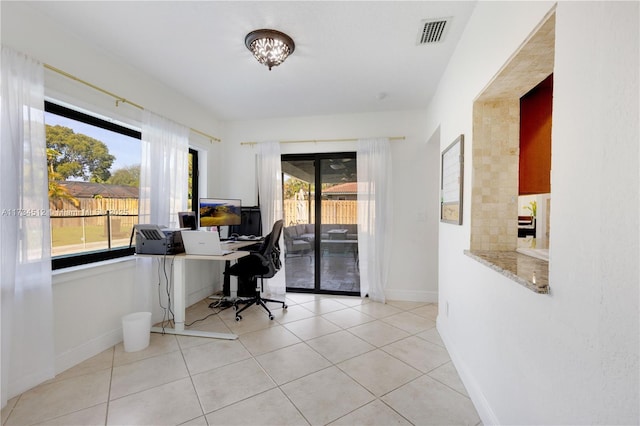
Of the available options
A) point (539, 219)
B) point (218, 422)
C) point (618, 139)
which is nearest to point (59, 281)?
point (218, 422)

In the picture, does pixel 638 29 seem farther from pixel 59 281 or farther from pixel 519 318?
pixel 59 281

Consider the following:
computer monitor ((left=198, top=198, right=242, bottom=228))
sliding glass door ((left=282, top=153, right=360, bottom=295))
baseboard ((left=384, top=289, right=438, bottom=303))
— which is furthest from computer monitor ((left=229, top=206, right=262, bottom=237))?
baseboard ((left=384, top=289, right=438, bottom=303))

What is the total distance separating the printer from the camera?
101 inches

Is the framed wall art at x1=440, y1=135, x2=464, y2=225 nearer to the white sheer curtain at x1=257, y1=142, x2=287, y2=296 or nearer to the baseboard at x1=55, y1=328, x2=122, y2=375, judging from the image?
the white sheer curtain at x1=257, y1=142, x2=287, y2=296

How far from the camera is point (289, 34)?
2.09 metres

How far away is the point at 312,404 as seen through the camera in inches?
68.2

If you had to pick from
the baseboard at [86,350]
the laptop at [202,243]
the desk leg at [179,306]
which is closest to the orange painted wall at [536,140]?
the laptop at [202,243]

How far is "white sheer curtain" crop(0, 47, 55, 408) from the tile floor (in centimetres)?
23

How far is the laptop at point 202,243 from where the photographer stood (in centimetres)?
263

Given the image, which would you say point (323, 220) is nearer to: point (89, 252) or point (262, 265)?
point (262, 265)

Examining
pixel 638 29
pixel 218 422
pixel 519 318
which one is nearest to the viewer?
pixel 638 29

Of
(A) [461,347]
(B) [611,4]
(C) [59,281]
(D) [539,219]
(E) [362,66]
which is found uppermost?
(E) [362,66]

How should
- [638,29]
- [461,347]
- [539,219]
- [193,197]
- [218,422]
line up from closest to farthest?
[638,29], [218,422], [539,219], [461,347], [193,197]

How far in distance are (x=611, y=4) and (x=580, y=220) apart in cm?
59
